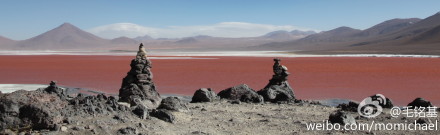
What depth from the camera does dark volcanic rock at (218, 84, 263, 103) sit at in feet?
45.5

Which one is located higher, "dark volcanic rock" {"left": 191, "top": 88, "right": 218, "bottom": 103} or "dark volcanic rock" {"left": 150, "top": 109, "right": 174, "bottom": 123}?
"dark volcanic rock" {"left": 150, "top": 109, "right": 174, "bottom": 123}

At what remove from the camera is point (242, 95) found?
47.1ft

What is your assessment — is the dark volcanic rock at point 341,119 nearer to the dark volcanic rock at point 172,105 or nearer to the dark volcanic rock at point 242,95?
the dark volcanic rock at point 172,105

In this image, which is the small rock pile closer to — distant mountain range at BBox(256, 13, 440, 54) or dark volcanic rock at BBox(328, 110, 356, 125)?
dark volcanic rock at BBox(328, 110, 356, 125)

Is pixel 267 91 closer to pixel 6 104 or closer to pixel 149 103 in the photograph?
pixel 149 103

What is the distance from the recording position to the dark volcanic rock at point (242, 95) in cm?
1387

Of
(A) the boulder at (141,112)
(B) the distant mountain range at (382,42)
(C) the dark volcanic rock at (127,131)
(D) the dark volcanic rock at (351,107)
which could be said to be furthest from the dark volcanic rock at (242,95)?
(B) the distant mountain range at (382,42)

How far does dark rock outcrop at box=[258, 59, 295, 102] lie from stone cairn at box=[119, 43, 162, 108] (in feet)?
12.2

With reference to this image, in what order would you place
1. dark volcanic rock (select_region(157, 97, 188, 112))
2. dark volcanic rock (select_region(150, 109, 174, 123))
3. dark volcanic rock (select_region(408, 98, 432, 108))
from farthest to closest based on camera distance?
dark volcanic rock (select_region(408, 98, 432, 108)), dark volcanic rock (select_region(157, 97, 188, 112)), dark volcanic rock (select_region(150, 109, 174, 123))

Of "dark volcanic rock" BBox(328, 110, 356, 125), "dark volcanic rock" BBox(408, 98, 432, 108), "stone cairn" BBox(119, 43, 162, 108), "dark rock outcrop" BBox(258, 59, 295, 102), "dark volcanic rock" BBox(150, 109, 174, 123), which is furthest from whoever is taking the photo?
"dark rock outcrop" BBox(258, 59, 295, 102)

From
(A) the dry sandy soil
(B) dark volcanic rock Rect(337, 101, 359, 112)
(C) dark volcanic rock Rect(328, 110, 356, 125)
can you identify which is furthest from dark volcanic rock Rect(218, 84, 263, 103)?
(C) dark volcanic rock Rect(328, 110, 356, 125)

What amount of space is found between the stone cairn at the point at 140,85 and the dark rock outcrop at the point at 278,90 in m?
3.72

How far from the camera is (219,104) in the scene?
43.2 feet

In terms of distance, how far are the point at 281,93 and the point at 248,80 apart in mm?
9503
